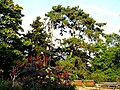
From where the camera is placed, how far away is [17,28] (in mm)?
34844

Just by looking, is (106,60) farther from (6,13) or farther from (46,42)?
(6,13)

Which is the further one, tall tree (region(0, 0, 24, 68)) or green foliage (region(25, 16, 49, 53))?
green foliage (region(25, 16, 49, 53))

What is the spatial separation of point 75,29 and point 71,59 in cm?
511

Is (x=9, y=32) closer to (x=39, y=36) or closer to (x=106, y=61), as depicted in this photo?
(x=39, y=36)

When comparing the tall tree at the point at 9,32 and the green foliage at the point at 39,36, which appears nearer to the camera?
the tall tree at the point at 9,32

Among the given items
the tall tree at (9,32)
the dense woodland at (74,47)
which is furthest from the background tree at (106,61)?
the tall tree at (9,32)

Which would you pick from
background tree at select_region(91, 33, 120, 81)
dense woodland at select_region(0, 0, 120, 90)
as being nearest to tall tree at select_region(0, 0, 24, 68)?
dense woodland at select_region(0, 0, 120, 90)

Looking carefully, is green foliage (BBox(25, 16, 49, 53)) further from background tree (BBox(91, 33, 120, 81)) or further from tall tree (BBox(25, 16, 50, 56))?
background tree (BBox(91, 33, 120, 81))

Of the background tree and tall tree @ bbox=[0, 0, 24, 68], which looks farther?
the background tree

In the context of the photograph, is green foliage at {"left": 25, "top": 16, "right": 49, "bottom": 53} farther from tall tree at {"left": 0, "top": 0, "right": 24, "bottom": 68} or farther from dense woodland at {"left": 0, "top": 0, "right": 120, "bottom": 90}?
tall tree at {"left": 0, "top": 0, "right": 24, "bottom": 68}

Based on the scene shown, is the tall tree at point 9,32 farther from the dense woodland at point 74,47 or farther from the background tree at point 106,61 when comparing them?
the background tree at point 106,61

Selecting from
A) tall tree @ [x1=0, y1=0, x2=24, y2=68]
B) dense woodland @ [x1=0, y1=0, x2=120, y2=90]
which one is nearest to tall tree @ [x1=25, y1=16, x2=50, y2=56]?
dense woodland @ [x1=0, y1=0, x2=120, y2=90]

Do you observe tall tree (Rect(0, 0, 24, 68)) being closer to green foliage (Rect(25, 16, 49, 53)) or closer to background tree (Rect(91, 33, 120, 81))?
green foliage (Rect(25, 16, 49, 53))

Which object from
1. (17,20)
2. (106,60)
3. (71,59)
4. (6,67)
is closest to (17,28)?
(17,20)
